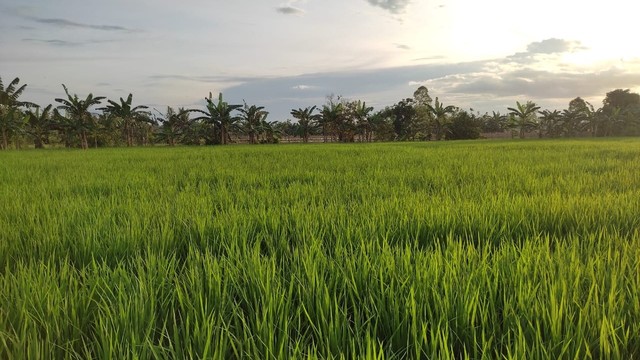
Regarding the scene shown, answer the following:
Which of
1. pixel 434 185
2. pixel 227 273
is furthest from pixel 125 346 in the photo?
pixel 434 185

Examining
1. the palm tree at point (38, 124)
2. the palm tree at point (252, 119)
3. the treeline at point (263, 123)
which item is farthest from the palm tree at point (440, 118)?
the palm tree at point (38, 124)

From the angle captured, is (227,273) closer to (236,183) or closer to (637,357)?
(637,357)

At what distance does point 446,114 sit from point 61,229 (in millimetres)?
37334

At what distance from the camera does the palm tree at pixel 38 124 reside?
27.5 meters

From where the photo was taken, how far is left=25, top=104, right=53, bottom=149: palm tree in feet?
90.4

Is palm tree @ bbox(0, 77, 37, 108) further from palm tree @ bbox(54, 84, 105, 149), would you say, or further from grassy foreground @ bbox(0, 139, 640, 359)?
grassy foreground @ bbox(0, 139, 640, 359)

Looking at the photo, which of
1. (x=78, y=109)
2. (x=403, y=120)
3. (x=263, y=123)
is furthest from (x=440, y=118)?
(x=78, y=109)

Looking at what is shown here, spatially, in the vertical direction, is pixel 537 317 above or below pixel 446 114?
below

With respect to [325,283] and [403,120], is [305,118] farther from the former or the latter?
[325,283]

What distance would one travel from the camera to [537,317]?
40.0 inches

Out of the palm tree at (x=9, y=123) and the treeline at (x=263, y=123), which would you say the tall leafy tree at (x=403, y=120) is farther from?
the palm tree at (x=9, y=123)

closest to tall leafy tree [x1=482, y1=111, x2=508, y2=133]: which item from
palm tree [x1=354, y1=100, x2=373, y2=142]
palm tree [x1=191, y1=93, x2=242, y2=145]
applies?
palm tree [x1=354, y1=100, x2=373, y2=142]

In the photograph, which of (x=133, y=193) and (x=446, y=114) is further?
(x=446, y=114)

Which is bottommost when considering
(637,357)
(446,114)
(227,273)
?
(637,357)
